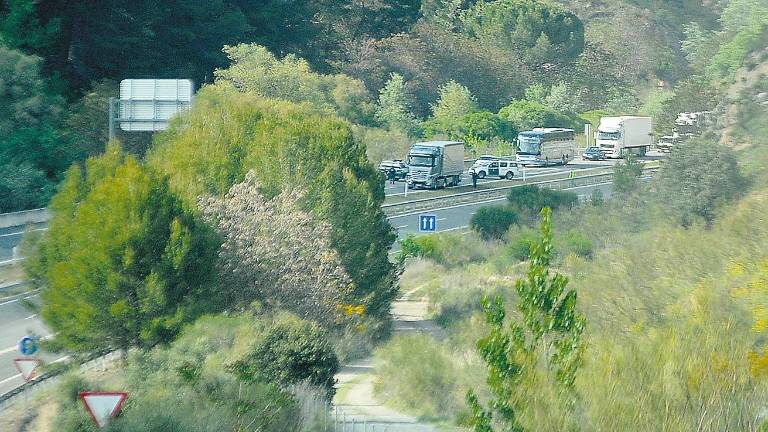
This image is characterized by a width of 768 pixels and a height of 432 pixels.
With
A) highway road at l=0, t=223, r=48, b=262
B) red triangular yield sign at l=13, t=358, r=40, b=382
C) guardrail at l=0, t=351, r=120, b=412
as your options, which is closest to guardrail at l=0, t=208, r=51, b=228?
highway road at l=0, t=223, r=48, b=262

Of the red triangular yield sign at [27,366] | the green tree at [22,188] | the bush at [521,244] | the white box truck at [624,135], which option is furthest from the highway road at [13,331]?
the white box truck at [624,135]

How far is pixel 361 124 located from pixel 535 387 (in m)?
65.5

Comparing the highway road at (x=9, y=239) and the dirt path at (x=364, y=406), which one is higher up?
the highway road at (x=9, y=239)

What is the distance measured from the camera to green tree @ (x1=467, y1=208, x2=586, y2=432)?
13.7m

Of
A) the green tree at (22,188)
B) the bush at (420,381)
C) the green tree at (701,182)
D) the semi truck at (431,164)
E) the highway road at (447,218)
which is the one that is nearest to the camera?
the bush at (420,381)

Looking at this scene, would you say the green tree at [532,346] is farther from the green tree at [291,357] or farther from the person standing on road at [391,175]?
the person standing on road at [391,175]

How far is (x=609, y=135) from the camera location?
279ft

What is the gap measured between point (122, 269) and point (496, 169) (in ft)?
169

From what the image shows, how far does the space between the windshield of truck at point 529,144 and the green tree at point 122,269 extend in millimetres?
59031

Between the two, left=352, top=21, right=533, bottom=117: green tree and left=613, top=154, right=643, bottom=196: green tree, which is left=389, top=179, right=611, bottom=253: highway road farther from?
left=352, top=21, right=533, bottom=117: green tree

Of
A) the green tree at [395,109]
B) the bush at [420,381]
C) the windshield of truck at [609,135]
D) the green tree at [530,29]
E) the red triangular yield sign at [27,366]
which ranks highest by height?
the green tree at [530,29]

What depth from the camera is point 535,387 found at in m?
13.5

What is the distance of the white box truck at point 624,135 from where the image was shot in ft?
274

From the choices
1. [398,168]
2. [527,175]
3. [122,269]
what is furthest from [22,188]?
[527,175]
